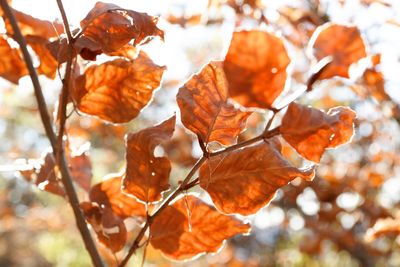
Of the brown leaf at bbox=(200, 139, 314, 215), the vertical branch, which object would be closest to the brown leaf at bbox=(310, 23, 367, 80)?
the brown leaf at bbox=(200, 139, 314, 215)

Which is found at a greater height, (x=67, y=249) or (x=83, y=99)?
(x=83, y=99)

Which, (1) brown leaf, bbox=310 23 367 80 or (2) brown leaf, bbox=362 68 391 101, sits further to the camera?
(2) brown leaf, bbox=362 68 391 101

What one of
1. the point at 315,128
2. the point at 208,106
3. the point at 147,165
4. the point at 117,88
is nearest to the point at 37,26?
the point at 117,88

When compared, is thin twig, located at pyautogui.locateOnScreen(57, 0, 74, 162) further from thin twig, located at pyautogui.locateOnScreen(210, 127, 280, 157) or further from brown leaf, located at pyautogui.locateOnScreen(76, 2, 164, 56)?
thin twig, located at pyautogui.locateOnScreen(210, 127, 280, 157)

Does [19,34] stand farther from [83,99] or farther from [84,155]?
[84,155]

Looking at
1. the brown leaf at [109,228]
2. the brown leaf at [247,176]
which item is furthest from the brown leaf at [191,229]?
the brown leaf at [247,176]

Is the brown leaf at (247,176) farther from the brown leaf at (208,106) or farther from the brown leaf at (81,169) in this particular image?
Result: the brown leaf at (81,169)

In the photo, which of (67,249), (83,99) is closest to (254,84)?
(83,99)
